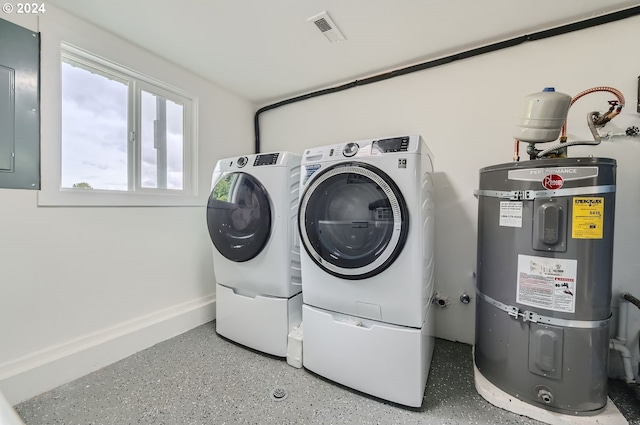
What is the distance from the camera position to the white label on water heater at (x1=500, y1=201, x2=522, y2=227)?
130cm

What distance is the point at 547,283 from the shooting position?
1237 mm

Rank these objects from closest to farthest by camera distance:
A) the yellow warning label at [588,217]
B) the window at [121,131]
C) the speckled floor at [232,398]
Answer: the yellow warning label at [588,217]
the speckled floor at [232,398]
the window at [121,131]

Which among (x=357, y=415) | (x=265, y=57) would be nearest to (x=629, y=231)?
(x=357, y=415)

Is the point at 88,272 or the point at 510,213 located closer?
the point at 510,213

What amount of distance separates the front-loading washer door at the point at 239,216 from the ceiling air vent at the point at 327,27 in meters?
1.08

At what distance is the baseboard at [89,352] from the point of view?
54.5 inches

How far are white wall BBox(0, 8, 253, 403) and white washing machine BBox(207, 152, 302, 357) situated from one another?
46 centimetres

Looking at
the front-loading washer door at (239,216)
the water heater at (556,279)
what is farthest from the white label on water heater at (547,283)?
the front-loading washer door at (239,216)

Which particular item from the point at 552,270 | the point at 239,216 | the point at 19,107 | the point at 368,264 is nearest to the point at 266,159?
the point at 239,216

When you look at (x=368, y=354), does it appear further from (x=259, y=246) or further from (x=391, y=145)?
(x=391, y=145)

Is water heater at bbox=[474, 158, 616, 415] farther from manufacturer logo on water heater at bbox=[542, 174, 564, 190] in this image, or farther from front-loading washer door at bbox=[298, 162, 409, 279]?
front-loading washer door at bbox=[298, 162, 409, 279]

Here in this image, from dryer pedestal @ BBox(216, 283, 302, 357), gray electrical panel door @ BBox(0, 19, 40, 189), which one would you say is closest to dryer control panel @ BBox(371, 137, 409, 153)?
dryer pedestal @ BBox(216, 283, 302, 357)

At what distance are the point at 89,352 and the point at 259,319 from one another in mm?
1031

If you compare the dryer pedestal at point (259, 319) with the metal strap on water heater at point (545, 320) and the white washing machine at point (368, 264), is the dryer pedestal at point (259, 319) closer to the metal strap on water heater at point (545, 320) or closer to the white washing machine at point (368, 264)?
the white washing machine at point (368, 264)
